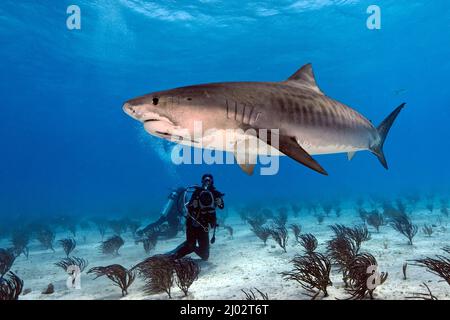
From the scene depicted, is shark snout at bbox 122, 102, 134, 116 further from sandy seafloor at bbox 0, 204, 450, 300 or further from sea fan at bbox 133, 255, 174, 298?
sandy seafloor at bbox 0, 204, 450, 300

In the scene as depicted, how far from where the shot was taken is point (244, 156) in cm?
509

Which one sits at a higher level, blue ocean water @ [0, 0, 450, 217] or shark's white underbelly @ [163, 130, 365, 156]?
blue ocean water @ [0, 0, 450, 217]

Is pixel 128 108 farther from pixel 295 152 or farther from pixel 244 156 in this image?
pixel 244 156

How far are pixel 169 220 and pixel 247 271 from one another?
681 cm

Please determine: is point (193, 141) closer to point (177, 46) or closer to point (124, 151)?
point (177, 46)

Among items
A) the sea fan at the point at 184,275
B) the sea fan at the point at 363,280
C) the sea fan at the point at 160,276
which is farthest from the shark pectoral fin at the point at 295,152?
the sea fan at the point at 160,276

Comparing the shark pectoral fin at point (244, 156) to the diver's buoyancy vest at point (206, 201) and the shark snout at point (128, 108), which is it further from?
the diver's buoyancy vest at point (206, 201)

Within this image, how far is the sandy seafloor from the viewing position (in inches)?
207

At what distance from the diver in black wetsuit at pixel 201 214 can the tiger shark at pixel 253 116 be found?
3.16 meters

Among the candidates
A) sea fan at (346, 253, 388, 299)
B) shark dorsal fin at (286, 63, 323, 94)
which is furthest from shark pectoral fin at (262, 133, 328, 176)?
sea fan at (346, 253, 388, 299)

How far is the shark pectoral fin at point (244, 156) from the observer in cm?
414

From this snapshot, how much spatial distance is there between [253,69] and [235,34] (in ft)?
29.1

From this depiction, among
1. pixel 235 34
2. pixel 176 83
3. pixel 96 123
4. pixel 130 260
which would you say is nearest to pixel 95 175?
pixel 96 123

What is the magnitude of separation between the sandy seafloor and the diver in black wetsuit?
2.47ft
